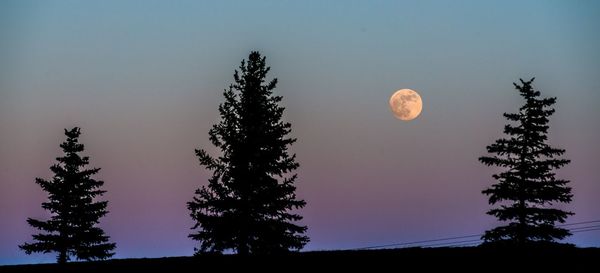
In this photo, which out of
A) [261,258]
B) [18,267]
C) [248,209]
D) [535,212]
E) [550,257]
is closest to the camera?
[550,257]

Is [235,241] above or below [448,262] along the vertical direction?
above

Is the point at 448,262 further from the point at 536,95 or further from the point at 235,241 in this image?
the point at 536,95

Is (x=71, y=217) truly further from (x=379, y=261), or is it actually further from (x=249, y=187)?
(x=379, y=261)

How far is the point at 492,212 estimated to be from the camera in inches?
1455

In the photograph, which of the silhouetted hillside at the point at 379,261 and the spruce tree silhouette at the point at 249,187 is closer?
the silhouetted hillside at the point at 379,261

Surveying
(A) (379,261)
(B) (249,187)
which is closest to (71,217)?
(B) (249,187)

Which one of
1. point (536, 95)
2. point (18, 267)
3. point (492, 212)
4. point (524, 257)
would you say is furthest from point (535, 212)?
point (18, 267)

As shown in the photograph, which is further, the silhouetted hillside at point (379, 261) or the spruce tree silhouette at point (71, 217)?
the spruce tree silhouette at point (71, 217)

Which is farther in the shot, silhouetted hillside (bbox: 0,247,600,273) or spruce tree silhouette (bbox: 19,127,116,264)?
spruce tree silhouette (bbox: 19,127,116,264)

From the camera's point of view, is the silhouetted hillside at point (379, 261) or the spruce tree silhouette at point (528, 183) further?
the spruce tree silhouette at point (528, 183)

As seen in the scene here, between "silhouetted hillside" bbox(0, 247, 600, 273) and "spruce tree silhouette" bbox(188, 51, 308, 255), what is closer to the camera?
"silhouetted hillside" bbox(0, 247, 600, 273)

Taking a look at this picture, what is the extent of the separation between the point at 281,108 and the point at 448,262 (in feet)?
61.8

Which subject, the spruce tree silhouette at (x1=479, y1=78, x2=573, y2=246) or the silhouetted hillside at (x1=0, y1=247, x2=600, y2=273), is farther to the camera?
the spruce tree silhouette at (x1=479, y1=78, x2=573, y2=246)

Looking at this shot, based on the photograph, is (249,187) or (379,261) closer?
(379,261)
